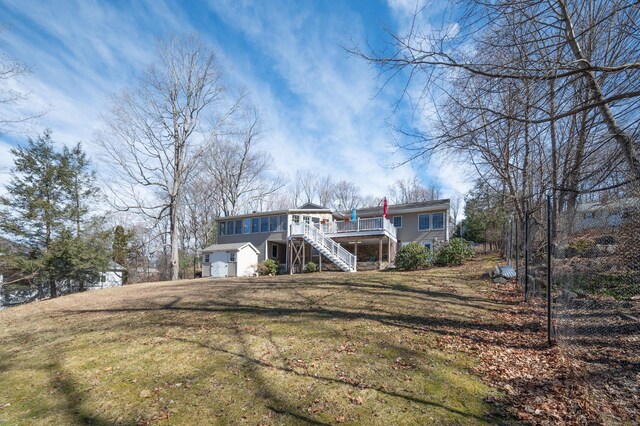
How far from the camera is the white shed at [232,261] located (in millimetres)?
22750

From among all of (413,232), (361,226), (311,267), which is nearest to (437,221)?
(413,232)

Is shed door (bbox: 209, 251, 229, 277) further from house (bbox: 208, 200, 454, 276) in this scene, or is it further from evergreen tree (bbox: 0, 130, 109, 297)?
evergreen tree (bbox: 0, 130, 109, 297)

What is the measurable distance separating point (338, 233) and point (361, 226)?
172 cm

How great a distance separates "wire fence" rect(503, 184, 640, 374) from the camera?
12.5 ft

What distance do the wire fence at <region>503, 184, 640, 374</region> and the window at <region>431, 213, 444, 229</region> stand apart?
15.4 meters

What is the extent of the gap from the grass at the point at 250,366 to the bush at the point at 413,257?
8.20m

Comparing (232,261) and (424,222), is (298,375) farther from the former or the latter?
(232,261)

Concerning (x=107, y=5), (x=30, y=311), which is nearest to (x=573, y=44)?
(x=107, y=5)

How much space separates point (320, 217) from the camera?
2522 centimetres

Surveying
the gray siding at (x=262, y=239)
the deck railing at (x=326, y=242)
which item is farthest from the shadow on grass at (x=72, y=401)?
the gray siding at (x=262, y=239)

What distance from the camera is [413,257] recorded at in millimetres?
16109

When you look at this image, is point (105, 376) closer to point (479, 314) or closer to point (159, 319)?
point (159, 319)

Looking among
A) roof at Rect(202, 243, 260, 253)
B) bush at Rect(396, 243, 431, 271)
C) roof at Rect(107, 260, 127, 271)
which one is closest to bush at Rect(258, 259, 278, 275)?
roof at Rect(202, 243, 260, 253)

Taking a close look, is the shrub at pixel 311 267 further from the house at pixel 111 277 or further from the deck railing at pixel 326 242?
the house at pixel 111 277
